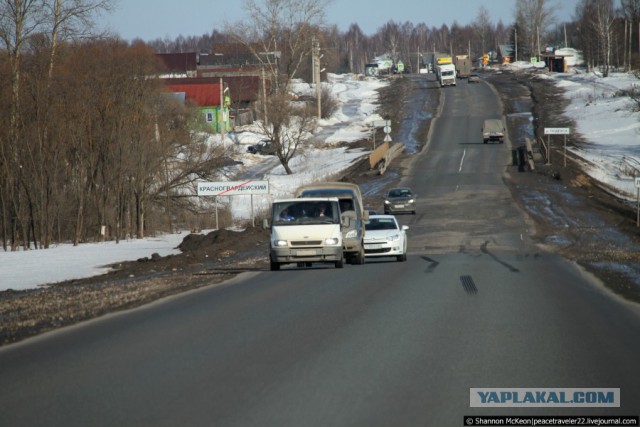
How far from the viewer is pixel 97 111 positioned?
159 ft

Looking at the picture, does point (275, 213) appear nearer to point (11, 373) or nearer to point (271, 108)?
point (11, 373)

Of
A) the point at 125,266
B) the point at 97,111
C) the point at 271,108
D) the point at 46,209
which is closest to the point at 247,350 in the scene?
the point at 125,266

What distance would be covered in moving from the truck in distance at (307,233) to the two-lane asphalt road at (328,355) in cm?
292

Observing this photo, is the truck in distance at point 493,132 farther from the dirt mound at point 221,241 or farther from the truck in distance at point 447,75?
the truck in distance at point 447,75

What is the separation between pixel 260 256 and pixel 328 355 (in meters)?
23.6

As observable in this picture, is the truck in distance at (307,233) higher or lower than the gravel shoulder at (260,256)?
higher

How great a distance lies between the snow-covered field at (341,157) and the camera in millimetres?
30984

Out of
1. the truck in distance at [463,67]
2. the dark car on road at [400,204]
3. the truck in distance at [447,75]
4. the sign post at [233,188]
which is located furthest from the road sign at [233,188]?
the truck in distance at [463,67]

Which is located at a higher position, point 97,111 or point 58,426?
point 97,111

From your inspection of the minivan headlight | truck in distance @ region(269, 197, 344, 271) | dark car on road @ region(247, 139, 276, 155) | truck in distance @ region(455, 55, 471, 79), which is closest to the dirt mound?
the minivan headlight

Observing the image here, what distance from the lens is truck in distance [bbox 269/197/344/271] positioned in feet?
81.1

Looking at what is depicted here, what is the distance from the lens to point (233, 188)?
141 feet

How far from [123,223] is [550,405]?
1734 inches

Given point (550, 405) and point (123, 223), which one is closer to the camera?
point (550, 405)
